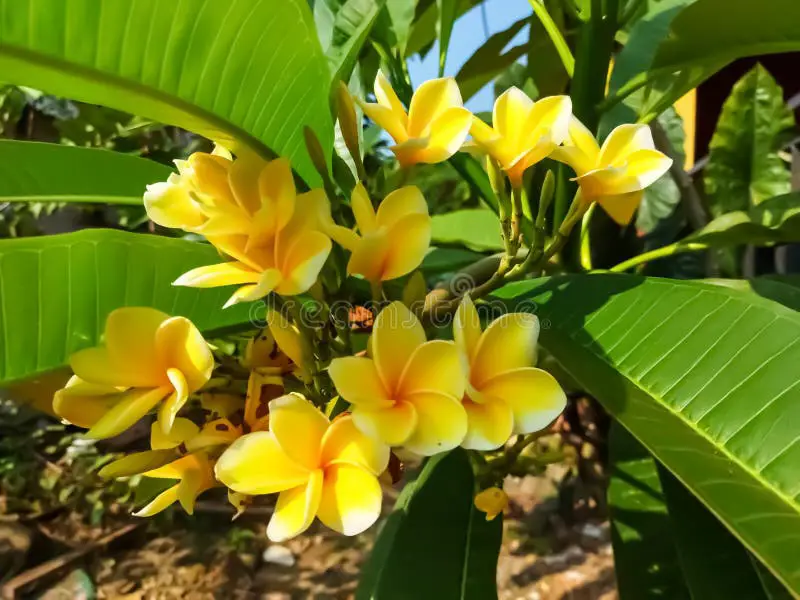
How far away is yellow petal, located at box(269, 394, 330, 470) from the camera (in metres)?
0.31

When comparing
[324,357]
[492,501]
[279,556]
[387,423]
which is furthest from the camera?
A: [279,556]

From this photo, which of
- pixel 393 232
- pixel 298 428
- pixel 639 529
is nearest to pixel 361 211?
pixel 393 232

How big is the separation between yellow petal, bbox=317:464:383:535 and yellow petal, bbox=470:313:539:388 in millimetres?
79

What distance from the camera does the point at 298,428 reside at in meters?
0.31

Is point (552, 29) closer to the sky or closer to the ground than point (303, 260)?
closer to the sky

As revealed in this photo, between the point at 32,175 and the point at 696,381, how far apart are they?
0.51 meters

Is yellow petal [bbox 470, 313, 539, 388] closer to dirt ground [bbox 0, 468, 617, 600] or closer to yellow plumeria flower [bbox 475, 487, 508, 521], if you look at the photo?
yellow plumeria flower [bbox 475, 487, 508, 521]

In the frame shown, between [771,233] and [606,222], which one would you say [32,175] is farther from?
[606,222]

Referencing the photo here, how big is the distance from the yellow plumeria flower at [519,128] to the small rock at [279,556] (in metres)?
1.42

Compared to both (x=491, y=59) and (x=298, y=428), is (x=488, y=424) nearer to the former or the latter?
(x=298, y=428)

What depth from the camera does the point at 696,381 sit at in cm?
36

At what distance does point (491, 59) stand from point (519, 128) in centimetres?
75

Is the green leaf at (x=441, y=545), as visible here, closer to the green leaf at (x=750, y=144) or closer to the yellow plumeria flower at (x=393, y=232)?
the yellow plumeria flower at (x=393, y=232)

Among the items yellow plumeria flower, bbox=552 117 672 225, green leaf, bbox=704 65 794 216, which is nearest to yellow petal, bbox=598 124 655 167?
yellow plumeria flower, bbox=552 117 672 225
